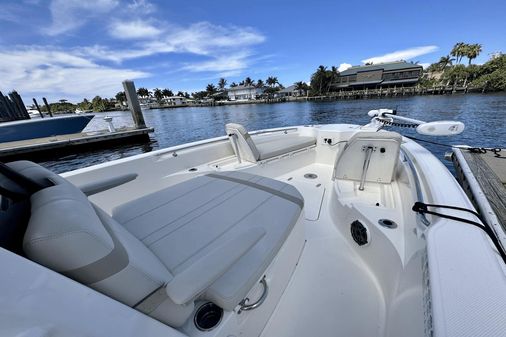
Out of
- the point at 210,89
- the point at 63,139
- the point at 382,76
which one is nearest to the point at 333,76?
the point at 382,76

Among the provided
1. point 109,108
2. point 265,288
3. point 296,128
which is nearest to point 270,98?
point 109,108

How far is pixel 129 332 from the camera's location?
55cm

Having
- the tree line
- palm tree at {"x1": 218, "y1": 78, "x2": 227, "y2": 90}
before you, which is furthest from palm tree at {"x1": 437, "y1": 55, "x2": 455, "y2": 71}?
palm tree at {"x1": 218, "y1": 78, "x2": 227, "y2": 90}

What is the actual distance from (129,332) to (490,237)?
4.72 feet

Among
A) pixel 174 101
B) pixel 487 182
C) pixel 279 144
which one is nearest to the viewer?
pixel 487 182

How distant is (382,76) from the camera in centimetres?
3847

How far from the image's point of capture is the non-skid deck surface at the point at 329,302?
1.18 m

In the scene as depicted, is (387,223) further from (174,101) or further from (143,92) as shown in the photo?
(143,92)

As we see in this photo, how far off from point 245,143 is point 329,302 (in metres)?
1.99

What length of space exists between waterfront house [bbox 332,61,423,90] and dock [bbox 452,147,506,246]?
145 feet

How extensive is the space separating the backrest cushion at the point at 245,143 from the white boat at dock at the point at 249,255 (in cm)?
97

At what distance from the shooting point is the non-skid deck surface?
3.88 ft

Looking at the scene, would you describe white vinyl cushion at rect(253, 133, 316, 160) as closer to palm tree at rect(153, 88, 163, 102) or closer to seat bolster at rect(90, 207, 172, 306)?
seat bolster at rect(90, 207, 172, 306)

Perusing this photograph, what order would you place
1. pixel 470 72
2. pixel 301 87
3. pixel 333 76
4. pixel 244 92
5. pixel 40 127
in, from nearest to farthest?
pixel 40 127, pixel 470 72, pixel 333 76, pixel 301 87, pixel 244 92
